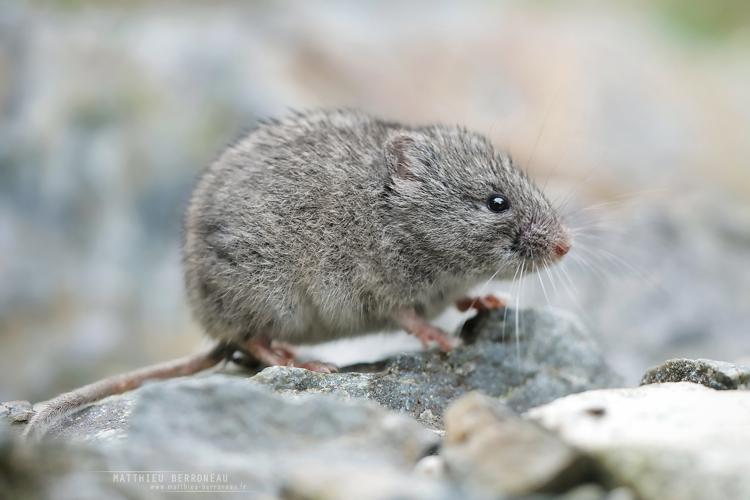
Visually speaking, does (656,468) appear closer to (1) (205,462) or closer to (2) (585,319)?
(1) (205,462)

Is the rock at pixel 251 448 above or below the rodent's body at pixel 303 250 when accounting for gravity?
below

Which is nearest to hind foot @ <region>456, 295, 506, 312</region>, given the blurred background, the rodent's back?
the rodent's back

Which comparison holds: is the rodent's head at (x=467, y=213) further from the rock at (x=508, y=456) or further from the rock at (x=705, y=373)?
the rock at (x=508, y=456)

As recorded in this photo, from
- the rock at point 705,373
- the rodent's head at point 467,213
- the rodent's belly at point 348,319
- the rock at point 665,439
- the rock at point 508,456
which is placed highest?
the rodent's head at point 467,213

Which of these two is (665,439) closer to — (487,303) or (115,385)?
(487,303)

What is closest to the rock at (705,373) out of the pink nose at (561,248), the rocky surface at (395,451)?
the rocky surface at (395,451)

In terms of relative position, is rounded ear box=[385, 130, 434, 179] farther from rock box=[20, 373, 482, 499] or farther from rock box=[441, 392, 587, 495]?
rock box=[441, 392, 587, 495]

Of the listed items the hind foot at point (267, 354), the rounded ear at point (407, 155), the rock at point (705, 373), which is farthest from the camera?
the rounded ear at point (407, 155)

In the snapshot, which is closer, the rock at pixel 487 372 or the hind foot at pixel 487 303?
the rock at pixel 487 372
